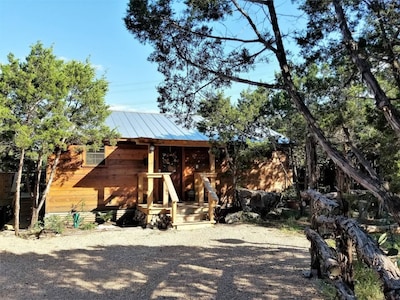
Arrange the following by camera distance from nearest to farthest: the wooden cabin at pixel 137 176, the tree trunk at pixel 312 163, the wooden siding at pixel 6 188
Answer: the tree trunk at pixel 312 163 → the wooden cabin at pixel 137 176 → the wooden siding at pixel 6 188

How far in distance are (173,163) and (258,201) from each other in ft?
11.0

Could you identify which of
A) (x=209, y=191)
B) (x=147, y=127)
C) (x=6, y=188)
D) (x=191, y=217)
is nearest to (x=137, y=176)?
(x=147, y=127)

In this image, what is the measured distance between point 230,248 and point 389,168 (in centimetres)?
453

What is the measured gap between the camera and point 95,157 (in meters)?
11.1

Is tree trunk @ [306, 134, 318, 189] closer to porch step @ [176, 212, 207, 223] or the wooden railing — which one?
the wooden railing

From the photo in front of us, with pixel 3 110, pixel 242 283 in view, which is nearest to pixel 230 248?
pixel 242 283

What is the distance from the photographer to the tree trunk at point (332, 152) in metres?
3.32

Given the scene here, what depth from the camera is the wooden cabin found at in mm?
10352

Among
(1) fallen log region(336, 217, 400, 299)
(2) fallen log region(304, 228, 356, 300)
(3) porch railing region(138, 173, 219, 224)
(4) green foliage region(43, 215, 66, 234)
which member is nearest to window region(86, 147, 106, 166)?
(3) porch railing region(138, 173, 219, 224)

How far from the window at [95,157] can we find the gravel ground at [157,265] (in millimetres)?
2651

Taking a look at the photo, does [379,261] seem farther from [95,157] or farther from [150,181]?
[95,157]

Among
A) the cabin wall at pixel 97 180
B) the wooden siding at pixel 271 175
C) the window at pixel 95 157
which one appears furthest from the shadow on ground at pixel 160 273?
the wooden siding at pixel 271 175

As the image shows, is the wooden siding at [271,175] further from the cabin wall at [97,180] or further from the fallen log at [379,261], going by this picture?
the fallen log at [379,261]

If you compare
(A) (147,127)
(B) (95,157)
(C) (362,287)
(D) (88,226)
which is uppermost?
(A) (147,127)
